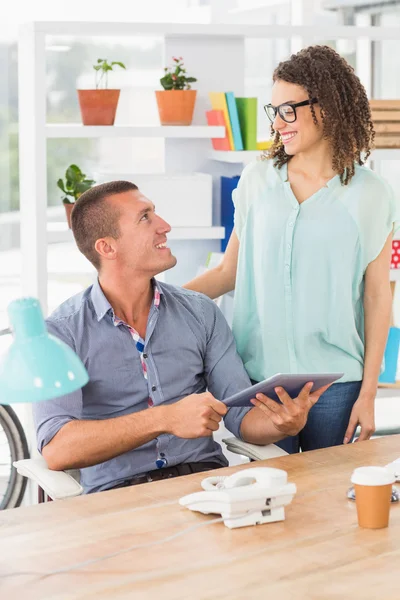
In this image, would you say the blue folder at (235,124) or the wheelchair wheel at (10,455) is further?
the wheelchair wheel at (10,455)

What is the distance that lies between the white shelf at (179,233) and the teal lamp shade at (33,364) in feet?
6.81

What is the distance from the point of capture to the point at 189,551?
1.66m

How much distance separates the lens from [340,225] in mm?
2488

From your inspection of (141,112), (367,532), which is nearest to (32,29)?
(141,112)

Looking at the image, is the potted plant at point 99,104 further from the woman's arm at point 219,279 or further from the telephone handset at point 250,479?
→ the telephone handset at point 250,479

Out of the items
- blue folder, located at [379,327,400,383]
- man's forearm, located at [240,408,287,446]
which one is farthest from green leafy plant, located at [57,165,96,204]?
man's forearm, located at [240,408,287,446]

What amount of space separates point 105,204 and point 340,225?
60 centimetres

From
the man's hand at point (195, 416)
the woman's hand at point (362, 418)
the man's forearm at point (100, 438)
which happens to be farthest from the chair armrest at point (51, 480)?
the woman's hand at point (362, 418)

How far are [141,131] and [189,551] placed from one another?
Answer: 2.03 meters

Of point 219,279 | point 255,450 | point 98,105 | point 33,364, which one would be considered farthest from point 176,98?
point 33,364

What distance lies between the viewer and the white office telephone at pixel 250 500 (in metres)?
1.75

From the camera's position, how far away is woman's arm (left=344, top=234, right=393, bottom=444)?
2521 mm

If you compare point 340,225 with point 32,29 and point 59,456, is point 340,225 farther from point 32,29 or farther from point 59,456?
point 32,29

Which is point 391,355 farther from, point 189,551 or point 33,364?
point 33,364
